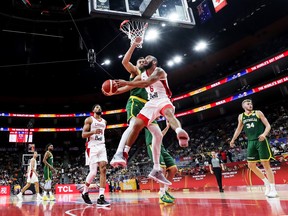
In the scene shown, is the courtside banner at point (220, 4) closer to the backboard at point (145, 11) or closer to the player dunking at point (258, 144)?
the backboard at point (145, 11)

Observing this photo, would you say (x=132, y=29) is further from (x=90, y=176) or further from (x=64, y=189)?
(x=64, y=189)

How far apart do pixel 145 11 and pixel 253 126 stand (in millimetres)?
4198

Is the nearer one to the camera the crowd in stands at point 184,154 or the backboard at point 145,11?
the backboard at point 145,11

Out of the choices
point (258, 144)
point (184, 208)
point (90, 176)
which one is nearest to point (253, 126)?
point (258, 144)

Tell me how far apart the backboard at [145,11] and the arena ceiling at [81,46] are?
10407 millimetres

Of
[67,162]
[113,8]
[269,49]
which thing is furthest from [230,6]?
[67,162]

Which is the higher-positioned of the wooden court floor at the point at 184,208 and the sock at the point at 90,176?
the sock at the point at 90,176

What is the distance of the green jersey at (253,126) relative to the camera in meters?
5.54

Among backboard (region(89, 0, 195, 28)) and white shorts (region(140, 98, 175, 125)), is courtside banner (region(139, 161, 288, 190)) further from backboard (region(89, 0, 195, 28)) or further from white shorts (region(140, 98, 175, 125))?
white shorts (region(140, 98, 175, 125))

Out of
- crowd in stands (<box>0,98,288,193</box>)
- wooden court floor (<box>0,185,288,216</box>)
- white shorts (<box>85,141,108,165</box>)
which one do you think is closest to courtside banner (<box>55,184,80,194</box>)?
crowd in stands (<box>0,98,288,193</box>)

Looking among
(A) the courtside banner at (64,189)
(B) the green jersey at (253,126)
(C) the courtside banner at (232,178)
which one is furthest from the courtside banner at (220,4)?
(A) the courtside banner at (64,189)

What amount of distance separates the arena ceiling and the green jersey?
1369 centimetres

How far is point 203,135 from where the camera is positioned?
1048 inches

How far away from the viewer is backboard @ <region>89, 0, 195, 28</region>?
680 cm
